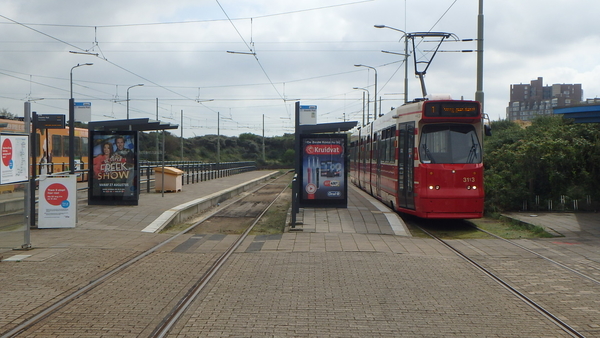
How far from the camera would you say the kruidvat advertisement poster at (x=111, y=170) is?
1745 cm

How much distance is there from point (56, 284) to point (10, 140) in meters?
3.66

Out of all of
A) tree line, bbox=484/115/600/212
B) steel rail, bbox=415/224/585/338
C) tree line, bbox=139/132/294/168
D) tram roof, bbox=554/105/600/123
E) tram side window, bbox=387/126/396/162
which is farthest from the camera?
tree line, bbox=139/132/294/168

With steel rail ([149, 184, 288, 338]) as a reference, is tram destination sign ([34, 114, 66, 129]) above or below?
above

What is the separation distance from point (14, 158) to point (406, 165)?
949 centimetres

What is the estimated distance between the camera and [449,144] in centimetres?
1484

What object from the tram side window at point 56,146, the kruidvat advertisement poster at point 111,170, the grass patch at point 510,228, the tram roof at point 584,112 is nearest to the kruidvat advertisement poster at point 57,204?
the kruidvat advertisement poster at point 111,170

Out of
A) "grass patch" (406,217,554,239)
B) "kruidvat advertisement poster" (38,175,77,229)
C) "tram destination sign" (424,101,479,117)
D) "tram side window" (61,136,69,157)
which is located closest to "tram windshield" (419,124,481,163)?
"tram destination sign" (424,101,479,117)

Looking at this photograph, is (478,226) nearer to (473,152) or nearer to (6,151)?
(473,152)

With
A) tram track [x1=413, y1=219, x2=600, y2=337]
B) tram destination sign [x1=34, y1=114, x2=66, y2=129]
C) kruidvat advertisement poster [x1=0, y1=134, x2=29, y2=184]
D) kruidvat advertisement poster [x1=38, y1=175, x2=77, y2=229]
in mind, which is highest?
tram destination sign [x1=34, y1=114, x2=66, y2=129]

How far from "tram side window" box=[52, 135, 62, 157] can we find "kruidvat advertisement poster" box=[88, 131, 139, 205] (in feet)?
47.0

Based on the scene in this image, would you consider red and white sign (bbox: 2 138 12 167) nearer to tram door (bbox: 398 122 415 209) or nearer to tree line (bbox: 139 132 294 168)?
tram door (bbox: 398 122 415 209)

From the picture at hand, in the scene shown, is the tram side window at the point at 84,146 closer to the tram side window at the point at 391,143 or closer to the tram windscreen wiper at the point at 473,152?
the tram side window at the point at 391,143

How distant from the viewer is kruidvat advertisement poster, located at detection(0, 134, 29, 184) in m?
10.1

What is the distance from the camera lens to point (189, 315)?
6.56 m
